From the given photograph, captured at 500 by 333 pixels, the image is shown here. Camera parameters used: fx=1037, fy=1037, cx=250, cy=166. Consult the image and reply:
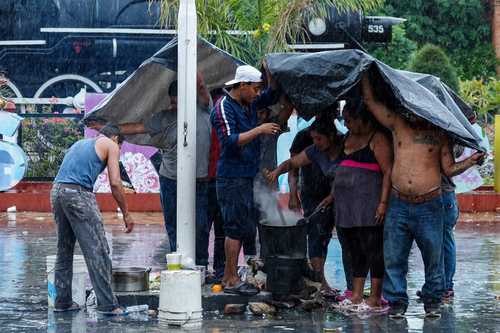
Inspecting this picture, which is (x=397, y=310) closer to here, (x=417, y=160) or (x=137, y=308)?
(x=417, y=160)

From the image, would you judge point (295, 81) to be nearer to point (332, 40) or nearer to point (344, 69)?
point (344, 69)

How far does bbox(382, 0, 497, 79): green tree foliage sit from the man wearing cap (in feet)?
90.7

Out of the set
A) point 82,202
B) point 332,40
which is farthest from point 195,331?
point 332,40

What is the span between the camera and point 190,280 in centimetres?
809

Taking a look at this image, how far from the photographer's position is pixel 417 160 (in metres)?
8.22

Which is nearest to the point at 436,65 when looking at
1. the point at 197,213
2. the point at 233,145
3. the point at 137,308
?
the point at 197,213

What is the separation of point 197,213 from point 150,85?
1306mm

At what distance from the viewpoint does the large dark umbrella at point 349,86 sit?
26.8 ft

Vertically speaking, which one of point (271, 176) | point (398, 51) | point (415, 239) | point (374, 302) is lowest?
point (374, 302)

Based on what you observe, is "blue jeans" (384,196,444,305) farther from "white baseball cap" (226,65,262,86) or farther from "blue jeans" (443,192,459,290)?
"white baseball cap" (226,65,262,86)

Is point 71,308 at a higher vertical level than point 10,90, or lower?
lower

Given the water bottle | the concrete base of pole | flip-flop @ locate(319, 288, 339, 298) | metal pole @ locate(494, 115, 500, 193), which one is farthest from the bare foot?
metal pole @ locate(494, 115, 500, 193)

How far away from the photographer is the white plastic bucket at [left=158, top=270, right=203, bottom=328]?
8.05 metres

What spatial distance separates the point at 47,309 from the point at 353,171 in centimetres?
288
